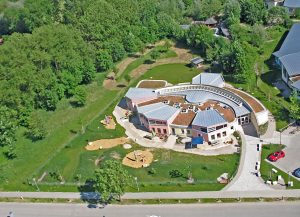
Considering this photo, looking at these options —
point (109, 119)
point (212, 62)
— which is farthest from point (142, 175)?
point (212, 62)

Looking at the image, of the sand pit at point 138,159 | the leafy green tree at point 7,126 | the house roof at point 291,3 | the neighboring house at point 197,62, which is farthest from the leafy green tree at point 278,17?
the leafy green tree at point 7,126

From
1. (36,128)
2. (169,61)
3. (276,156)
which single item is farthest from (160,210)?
(169,61)

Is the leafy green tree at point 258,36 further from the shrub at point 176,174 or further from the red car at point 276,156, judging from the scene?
the shrub at point 176,174

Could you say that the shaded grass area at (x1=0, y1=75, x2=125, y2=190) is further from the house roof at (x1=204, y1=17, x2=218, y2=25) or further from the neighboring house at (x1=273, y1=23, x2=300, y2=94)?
the house roof at (x1=204, y1=17, x2=218, y2=25)

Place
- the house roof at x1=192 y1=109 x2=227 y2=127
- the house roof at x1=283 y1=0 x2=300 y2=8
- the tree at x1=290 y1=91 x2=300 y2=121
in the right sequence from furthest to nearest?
the house roof at x1=283 y1=0 x2=300 y2=8, the tree at x1=290 y1=91 x2=300 y2=121, the house roof at x1=192 y1=109 x2=227 y2=127

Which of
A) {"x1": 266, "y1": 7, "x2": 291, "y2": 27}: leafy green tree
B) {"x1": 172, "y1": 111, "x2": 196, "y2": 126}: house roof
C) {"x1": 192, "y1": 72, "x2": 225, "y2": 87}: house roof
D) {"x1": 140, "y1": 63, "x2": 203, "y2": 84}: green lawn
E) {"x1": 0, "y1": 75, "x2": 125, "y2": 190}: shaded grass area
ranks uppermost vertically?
{"x1": 266, "y1": 7, "x2": 291, "y2": 27}: leafy green tree

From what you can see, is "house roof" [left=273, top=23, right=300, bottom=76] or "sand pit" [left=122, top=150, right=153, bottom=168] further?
"house roof" [left=273, top=23, right=300, bottom=76]

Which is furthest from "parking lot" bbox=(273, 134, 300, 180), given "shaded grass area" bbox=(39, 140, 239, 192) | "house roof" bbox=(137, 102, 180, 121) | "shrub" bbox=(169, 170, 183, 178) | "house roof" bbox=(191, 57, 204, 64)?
"house roof" bbox=(191, 57, 204, 64)
